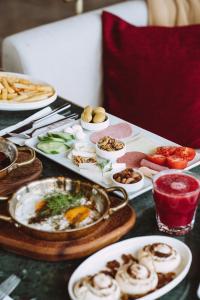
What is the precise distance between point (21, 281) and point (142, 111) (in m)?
1.41

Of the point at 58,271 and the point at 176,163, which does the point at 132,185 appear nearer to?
the point at 176,163

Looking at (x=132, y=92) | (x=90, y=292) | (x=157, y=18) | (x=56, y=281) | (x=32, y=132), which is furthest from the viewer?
(x=157, y=18)

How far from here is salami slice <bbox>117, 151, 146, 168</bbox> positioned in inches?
63.9

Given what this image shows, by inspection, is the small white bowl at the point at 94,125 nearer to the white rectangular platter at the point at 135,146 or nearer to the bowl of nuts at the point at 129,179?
the white rectangular platter at the point at 135,146

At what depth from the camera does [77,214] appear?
51.9 inches

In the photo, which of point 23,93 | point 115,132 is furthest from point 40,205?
point 23,93

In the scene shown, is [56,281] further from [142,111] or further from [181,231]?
[142,111]

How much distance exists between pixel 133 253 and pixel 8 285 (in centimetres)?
28

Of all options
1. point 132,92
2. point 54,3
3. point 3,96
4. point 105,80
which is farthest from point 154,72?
point 54,3

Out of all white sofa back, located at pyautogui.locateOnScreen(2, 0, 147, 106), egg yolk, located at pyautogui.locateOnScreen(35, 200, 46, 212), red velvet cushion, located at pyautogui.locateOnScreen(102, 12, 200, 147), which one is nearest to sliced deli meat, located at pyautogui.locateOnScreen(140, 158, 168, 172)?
egg yolk, located at pyautogui.locateOnScreen(35, 200, 46, 212)

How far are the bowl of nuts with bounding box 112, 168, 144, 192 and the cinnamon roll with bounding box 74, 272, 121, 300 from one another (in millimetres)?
370

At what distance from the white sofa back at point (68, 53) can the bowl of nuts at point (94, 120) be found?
70cm

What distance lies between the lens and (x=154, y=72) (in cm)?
247

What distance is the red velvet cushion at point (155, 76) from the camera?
2.41m
